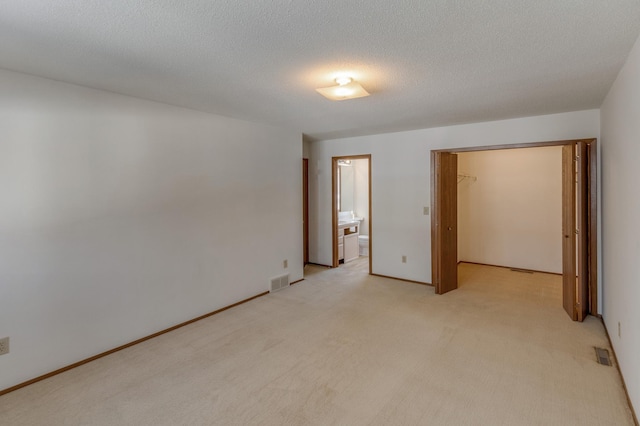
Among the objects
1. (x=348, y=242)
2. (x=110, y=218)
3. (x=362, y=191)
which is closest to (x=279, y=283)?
(x=348, y=242)

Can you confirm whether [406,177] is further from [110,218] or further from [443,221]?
[110,218]

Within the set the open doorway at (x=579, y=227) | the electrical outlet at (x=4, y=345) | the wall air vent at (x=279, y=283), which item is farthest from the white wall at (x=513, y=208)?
the electrical outlet at (x=4, y=345)

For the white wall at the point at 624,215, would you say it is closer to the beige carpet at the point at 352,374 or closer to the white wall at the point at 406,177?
the beige carpet at the point at 352,374

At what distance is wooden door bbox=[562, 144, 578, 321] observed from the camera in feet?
11.1

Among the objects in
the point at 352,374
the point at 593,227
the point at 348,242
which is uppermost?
the point at 593,227

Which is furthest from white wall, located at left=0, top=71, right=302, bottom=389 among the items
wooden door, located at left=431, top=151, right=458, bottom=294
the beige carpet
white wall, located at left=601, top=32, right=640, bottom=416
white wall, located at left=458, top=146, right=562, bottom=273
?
white wall, located at left=458, top=146, right=562, bottom=273

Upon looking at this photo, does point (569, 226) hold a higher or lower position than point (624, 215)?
lower

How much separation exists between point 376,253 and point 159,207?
3.26 m

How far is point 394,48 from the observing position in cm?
202

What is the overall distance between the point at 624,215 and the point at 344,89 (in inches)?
85.4

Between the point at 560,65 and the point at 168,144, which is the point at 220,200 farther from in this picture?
the point at 560,65

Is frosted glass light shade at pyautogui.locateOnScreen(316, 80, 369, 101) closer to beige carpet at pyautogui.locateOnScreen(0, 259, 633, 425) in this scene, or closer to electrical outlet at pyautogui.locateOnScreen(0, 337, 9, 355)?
beige carpet at pyautogui.locateOnScreen(0, 259, 633, 425)

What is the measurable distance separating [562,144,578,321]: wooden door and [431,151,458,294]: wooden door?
1281 mm

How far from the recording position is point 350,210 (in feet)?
25.1
